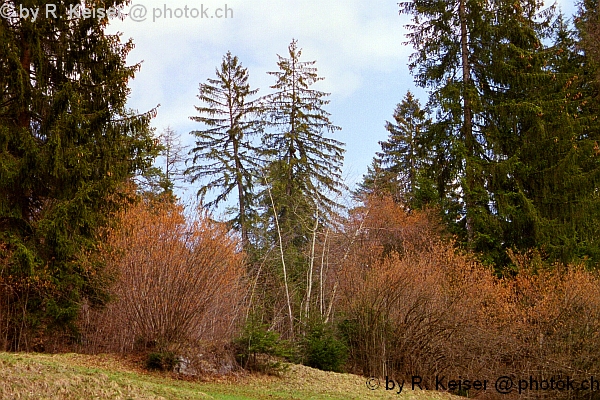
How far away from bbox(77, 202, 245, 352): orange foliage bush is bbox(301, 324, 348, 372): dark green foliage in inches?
107

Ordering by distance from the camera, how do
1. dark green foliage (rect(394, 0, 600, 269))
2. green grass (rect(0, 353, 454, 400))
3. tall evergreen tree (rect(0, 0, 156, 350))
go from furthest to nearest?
dark green foliage (rect(394, 0, 600, 269)) → tall evergreen tree (rect(0, 0, 156, 350)) → green grass (rect(0, 353, 454, 400))

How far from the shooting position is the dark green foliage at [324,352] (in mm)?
15727

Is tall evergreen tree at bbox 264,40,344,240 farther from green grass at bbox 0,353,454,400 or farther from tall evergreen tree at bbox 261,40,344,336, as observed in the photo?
green grass at bbox 0,353,454,400

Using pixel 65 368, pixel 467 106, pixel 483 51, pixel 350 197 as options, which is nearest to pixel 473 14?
pixel 483 51

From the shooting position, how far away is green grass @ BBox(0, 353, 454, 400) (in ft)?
25.7

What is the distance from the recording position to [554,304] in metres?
15.5

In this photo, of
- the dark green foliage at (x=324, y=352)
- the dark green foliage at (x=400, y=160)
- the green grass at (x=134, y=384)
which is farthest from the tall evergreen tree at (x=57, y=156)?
the dark green foliage at (x=400, y=160)

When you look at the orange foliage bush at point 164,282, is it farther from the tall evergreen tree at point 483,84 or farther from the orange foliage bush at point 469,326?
the tall evergreen tree at point 483,84

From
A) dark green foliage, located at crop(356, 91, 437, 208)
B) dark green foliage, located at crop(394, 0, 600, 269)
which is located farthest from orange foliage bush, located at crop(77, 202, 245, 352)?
dark green foliage, located at crop(356, 91, 437, 208)

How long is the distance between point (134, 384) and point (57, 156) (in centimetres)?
653

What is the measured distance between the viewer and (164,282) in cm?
A: 1265

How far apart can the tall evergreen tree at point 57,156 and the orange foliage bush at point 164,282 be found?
0.95 m

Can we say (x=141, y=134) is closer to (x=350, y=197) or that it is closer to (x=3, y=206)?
(x=3, y=206)

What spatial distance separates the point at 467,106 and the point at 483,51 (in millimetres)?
2618
